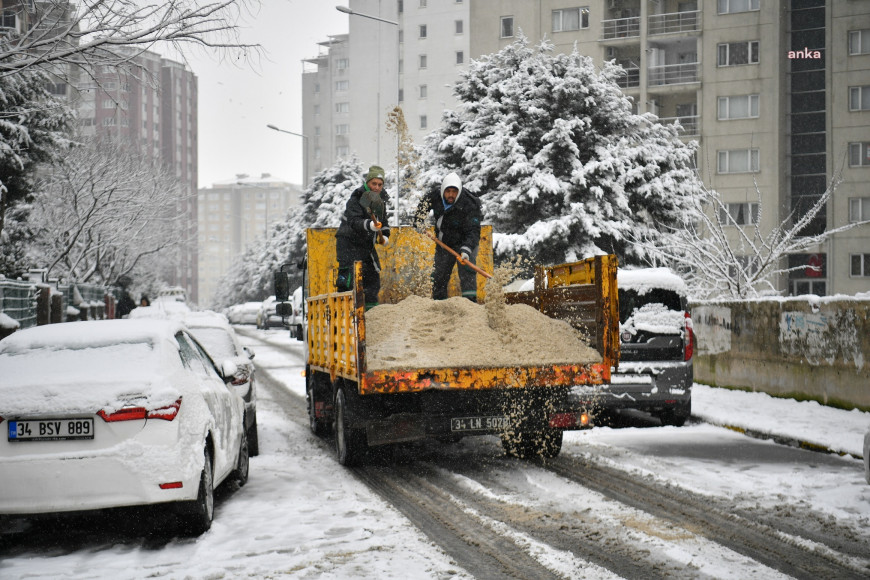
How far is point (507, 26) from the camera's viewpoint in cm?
5656

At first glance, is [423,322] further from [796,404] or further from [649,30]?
[649,30]

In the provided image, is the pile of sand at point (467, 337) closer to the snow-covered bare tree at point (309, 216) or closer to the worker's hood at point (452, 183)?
the worker's hood at point (452, 183)

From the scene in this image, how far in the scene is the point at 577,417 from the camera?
856 centimetres

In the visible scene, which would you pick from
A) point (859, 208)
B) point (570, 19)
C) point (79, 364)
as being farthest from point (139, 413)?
point (570, 19)

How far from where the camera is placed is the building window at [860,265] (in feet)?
150

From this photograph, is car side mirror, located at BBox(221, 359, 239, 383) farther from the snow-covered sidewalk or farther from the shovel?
the snow-covered sidewalk

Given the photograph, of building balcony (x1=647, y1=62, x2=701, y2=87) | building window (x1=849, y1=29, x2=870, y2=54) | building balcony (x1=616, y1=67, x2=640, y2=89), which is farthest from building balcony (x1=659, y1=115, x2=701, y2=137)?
building window (x1=849, y1=29, x2=870, y2=54)

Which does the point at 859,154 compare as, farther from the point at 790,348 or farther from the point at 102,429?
the point at 102,429

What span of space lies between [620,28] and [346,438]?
1880 inches

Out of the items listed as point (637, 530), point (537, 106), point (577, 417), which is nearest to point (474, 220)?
point (577, 417)

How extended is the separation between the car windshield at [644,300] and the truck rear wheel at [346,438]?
157 inches

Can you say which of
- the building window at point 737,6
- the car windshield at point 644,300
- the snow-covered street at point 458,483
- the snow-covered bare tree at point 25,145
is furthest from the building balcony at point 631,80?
the car windshield at point 644,300

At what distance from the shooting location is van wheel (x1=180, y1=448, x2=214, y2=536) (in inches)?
245

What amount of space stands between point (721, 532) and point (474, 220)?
502cm
